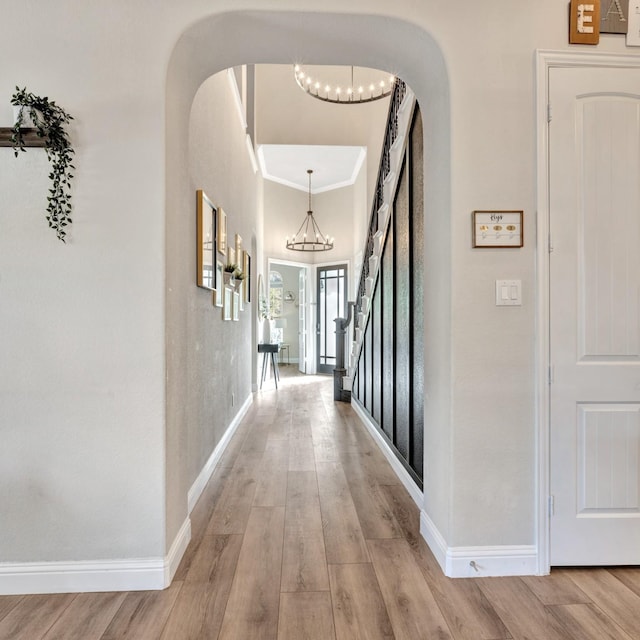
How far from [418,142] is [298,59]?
0.89 metres

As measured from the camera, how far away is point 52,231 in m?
1.92

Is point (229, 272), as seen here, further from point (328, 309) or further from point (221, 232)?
point (328, 309)

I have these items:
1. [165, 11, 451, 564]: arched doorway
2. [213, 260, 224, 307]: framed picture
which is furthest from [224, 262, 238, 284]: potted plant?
[165, 11, 451, 564]: arched doorway

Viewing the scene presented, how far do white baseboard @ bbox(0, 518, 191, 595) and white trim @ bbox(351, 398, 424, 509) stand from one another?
1489 millimetres

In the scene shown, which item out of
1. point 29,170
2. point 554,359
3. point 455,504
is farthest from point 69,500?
point 554,359

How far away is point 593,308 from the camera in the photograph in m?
2.07

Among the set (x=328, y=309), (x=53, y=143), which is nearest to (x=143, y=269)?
(x=53, y=143)

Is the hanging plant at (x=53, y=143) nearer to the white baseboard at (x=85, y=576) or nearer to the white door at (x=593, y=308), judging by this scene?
the white baseboard at (x=85, y=576)

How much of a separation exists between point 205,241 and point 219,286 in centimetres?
69

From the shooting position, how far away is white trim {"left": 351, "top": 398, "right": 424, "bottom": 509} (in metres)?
2.79

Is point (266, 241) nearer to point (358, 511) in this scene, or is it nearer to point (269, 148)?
point (269, 148)

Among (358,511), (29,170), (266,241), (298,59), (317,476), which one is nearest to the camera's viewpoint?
(29,170)

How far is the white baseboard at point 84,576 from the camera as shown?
1908 mm

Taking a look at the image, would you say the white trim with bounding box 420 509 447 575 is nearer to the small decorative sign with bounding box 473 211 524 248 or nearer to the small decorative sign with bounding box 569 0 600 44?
the small decorative sign with bounding box 473 211 524 248
